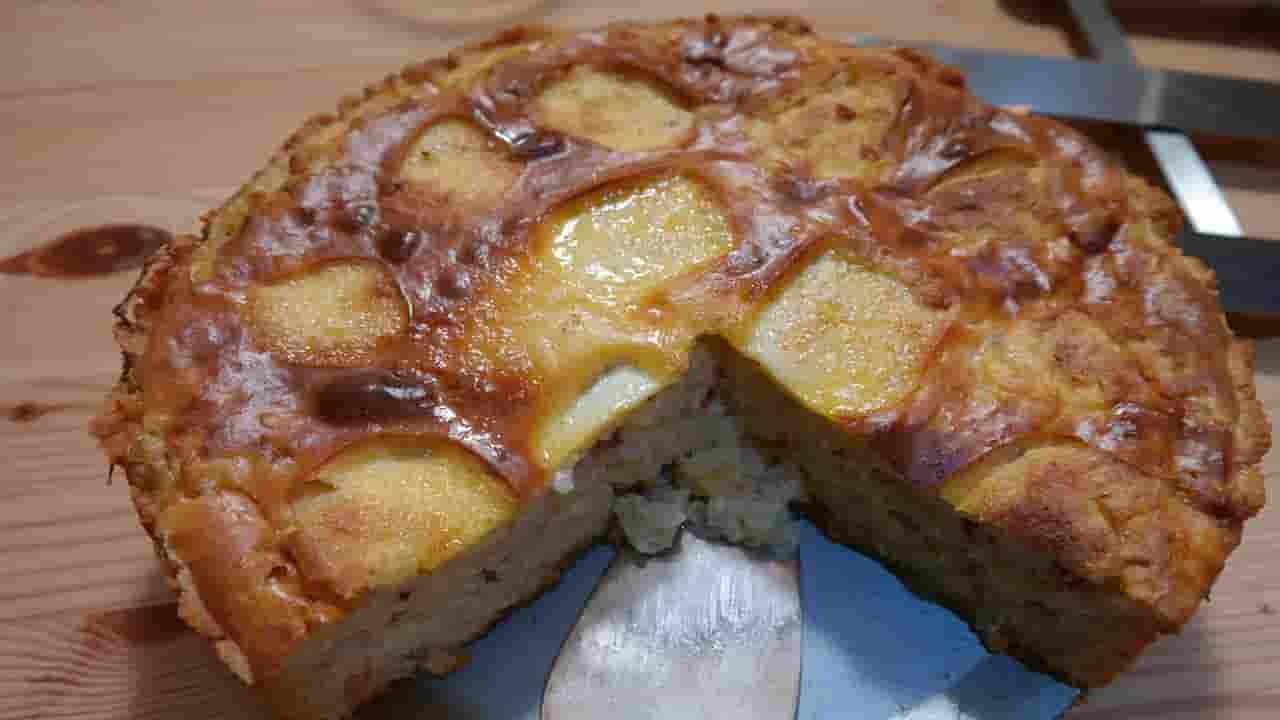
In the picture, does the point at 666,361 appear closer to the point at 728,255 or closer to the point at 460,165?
the point at 728,255

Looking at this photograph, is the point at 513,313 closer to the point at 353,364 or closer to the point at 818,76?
the point at 353,364

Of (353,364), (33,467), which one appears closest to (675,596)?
(353,364)

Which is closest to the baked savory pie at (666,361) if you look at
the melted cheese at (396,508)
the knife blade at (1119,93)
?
the melted cheese at (396,508)

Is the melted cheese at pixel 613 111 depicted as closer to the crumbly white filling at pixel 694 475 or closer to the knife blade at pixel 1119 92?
the crumbly white filling at pixel 694 475

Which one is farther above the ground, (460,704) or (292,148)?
(292,148)

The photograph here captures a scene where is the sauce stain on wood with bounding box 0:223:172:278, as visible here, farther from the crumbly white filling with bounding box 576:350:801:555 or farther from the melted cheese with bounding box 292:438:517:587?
the crumbly white filling with bounding box 576:350:801:555

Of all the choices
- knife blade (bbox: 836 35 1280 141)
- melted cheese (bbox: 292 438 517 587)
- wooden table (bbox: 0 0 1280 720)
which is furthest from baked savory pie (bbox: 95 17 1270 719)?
Result: knife blade (bbox: 836 35 1280 141)
